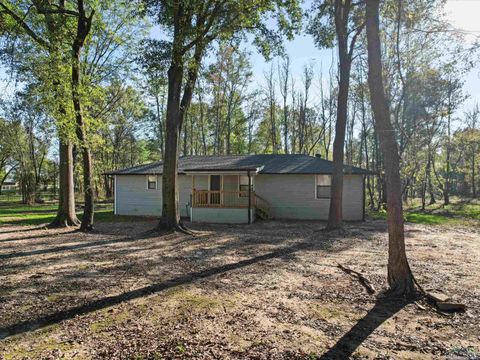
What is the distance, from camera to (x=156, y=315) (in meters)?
4.41

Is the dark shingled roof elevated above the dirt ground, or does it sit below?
above

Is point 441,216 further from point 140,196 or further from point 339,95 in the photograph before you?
point 140,196

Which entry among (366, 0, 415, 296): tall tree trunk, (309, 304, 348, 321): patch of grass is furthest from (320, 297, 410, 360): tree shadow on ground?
(366, 0, 415, 296): tall tree trunk

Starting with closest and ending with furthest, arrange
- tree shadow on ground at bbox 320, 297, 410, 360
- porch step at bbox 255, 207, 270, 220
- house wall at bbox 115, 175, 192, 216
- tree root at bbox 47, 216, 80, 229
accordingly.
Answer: tree shadow on ground at bbox 320, 297, 410, 360 < tree root at bbox 47, 216, 80, 229 < porch step at bbox 255, 207, 270, 220 < house wall at bbox 115, 175, 192, 216

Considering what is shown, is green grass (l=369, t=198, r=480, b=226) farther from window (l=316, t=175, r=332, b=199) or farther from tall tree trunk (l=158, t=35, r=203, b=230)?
tall tree trunk (l=158, t=35, r=203, b=230)

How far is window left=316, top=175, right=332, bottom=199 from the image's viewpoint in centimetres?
1614

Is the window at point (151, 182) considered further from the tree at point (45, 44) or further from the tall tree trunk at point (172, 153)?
the tall tree trunk at point (172, 153)

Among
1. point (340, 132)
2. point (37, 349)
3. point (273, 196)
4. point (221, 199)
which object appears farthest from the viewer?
point (273, 196)

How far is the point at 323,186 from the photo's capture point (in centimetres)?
1619

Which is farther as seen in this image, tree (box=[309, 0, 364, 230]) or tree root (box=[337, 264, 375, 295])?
tree (box=[309, 0, 364, 230])

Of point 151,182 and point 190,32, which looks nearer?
point 190,32

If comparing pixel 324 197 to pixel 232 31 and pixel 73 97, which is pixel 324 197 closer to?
pixel 232 31

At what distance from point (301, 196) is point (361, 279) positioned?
10.4 metres

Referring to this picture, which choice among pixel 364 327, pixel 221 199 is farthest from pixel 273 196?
pixel 364 327
